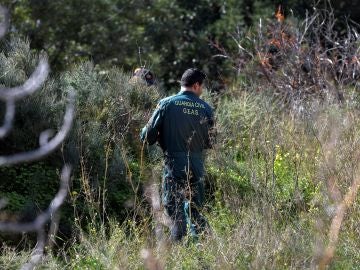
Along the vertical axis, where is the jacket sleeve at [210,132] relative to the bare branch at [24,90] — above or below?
below

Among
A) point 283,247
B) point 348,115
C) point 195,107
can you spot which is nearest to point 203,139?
point 195,107

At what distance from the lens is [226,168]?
32.0ft

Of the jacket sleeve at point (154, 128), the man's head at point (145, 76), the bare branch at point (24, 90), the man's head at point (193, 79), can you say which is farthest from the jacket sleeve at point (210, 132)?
the bare branch at point (24, 90)

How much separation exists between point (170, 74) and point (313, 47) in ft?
25.3

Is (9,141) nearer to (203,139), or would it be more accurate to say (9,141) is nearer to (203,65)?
(203,139)

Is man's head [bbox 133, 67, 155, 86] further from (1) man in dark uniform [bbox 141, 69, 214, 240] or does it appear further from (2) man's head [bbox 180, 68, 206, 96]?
(1) man in dark uniform [bbox 141, 69, 214, 240]

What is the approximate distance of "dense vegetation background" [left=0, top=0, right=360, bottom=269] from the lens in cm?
747

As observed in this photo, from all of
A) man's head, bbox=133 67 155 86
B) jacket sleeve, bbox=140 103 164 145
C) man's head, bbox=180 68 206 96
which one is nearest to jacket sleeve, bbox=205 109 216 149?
man's head, bbox=180 68 206 96

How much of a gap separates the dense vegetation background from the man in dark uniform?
25cm

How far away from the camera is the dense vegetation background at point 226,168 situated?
7.47 m

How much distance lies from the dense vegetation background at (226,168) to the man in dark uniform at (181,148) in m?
0.25

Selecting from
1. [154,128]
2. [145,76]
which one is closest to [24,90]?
[154,128]

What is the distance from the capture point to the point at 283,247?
24.1 ft

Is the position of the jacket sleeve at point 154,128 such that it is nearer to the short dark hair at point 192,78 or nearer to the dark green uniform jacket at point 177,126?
the dark green uniform jacket at point 177,126
